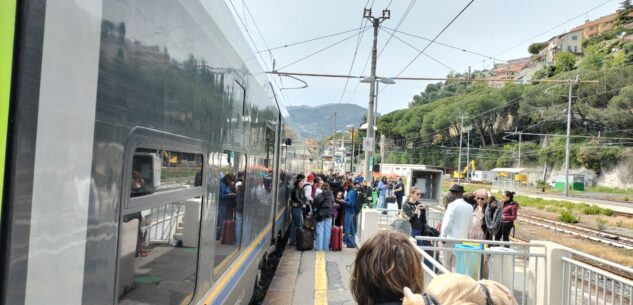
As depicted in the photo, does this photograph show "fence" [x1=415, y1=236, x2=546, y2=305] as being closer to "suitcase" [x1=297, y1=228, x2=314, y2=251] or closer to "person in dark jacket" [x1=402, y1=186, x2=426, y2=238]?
"person in dark jacket" [x1=402, y1=186, x2=426, y2=238]

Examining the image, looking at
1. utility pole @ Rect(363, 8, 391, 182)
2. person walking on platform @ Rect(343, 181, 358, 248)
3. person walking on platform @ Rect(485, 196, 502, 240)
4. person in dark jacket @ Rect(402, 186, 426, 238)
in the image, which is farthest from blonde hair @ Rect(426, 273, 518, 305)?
utility pole @ Rect(363, 8, 391, 182)

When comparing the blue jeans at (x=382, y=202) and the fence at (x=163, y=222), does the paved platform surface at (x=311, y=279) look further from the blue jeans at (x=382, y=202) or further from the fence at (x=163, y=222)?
the blue jeans at (x=382, y=202)

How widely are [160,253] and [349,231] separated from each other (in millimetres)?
9139

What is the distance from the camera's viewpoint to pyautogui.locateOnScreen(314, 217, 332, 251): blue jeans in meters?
10.3

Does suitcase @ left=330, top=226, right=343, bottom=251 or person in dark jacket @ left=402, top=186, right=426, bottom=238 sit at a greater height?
person in dark jacket @ left=402, top=186, right=426, bottom=238

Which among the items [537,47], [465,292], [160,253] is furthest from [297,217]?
[537,47]

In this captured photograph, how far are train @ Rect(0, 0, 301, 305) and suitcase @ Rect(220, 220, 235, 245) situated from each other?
0.43ft

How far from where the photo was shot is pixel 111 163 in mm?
1851

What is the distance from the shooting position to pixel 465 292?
1.71m

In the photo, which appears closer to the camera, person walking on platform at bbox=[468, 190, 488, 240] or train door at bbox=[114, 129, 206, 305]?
train door at bbox=[114, 129, 206, 305]

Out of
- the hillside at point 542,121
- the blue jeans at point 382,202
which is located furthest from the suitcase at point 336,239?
the hillside at point 542,121

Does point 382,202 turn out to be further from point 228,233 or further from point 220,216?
point 220,216

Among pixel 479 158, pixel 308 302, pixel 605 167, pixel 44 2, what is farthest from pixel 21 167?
pixel 479 158

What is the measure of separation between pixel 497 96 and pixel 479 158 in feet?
39.4
